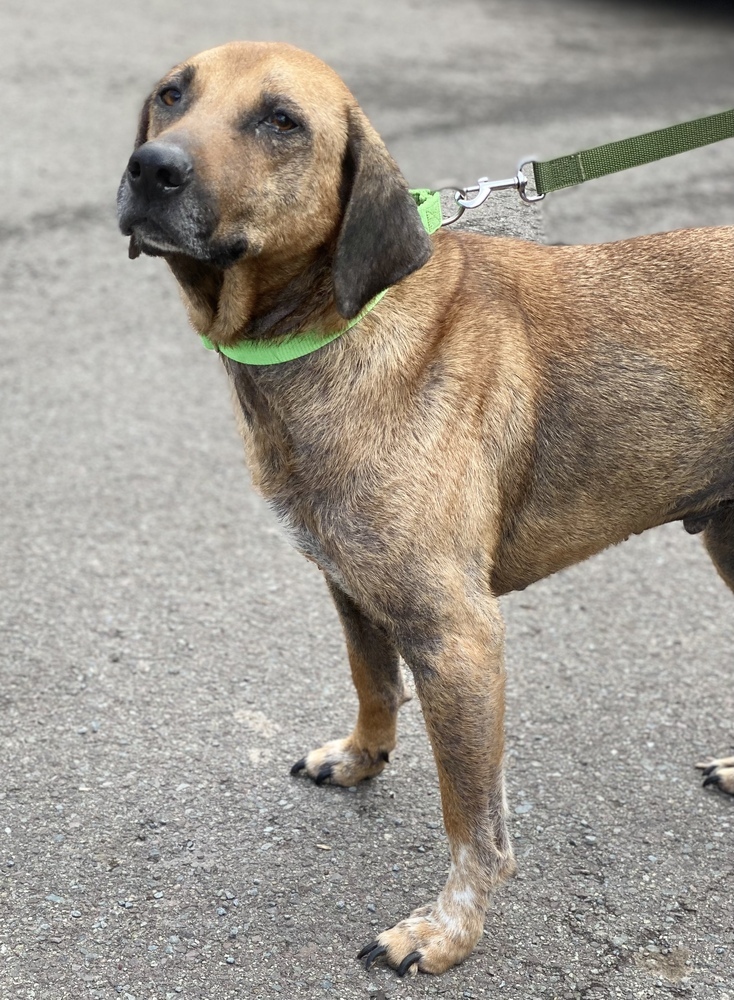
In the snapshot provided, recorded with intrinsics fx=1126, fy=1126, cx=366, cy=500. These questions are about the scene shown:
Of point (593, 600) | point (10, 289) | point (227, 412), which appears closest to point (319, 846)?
point (593, 600)

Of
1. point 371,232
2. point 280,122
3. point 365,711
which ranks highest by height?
point 280,122

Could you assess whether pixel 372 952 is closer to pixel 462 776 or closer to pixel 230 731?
pixel 462 776

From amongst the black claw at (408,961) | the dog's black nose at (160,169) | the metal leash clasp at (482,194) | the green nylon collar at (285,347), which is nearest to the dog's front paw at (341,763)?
the black claw at (408,961)

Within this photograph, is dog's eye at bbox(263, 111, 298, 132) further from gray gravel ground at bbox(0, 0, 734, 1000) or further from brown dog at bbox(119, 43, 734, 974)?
gray gravel ground at bbox(0, 0, 734, 1000)

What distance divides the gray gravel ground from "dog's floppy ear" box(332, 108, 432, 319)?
2.69ft

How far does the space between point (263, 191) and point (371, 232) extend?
0.27 metres

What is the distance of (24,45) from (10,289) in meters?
5.09

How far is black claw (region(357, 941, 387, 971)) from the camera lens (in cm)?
304

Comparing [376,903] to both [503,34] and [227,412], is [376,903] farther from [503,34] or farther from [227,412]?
[503,34]

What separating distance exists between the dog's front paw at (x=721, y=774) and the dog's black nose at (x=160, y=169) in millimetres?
2549

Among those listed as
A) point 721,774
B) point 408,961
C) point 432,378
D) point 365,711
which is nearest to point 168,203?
point 432,378

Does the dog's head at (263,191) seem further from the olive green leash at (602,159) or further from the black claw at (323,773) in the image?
the black claw at (323,773)

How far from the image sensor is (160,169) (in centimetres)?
250

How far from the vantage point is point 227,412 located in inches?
235
